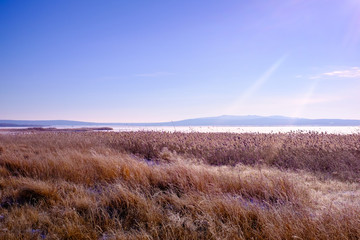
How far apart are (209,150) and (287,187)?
19.6 ft

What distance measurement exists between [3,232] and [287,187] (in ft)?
15.4

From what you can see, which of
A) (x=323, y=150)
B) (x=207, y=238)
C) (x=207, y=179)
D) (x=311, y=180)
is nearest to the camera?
(x=207, y=238)

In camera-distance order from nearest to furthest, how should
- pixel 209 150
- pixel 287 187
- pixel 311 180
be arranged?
pixel 287 187, pixel 311 180, pixel 209 150

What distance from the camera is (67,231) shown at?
Answer: 3520 millimetres

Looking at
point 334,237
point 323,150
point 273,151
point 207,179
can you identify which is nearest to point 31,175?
point 207,179

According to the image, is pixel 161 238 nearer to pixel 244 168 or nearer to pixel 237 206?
pixel 237 206

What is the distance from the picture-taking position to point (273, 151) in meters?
10.3

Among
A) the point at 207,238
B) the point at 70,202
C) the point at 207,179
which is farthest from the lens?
the point at 207,179

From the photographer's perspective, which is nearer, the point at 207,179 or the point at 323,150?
the point at 207,179

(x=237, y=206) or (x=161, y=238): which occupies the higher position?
(x=237, y=206)

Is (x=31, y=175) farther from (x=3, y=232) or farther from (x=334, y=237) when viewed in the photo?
(x=334, y=237)

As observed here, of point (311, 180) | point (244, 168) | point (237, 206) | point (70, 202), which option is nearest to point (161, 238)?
point (237, 206)

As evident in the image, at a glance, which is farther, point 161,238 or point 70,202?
point 70,202

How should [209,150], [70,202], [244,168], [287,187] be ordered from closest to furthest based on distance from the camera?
[70,202], [287,187], [244,168], [209,150]
